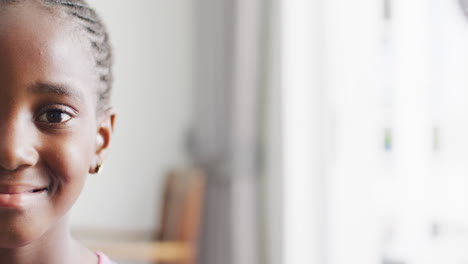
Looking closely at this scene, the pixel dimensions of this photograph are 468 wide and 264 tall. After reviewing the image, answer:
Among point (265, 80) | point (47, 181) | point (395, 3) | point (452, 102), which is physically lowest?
point (47, 181)

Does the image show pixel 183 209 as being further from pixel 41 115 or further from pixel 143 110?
pixel 41 115

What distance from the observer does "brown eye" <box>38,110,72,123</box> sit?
0.61 meters

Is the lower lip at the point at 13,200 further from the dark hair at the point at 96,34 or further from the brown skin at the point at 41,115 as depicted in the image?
the dark hair at the point at 96,34

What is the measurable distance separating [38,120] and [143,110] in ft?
7.29

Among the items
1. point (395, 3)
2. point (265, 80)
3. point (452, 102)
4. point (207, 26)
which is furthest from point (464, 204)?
point (207, 26)

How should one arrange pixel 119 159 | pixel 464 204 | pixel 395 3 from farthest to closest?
pixel 119 159 < pixel 395 3 < pixel 464 204

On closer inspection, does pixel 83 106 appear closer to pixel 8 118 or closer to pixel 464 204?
pixel 8 118

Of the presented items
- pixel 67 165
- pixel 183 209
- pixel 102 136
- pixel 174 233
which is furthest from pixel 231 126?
pixel 67 165

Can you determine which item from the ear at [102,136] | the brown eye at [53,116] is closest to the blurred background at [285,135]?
the ear at [102,136]

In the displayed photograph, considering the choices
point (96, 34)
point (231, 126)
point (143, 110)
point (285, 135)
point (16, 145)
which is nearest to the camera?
point (16, 145)

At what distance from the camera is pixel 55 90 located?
0.61m

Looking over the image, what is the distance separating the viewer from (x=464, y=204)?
181 cm

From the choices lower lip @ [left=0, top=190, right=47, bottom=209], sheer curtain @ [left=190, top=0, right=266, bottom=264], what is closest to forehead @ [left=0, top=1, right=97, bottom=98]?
lower lip @ [left=0, top=190, right=47, bottom=209]

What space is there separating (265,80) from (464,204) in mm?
964
